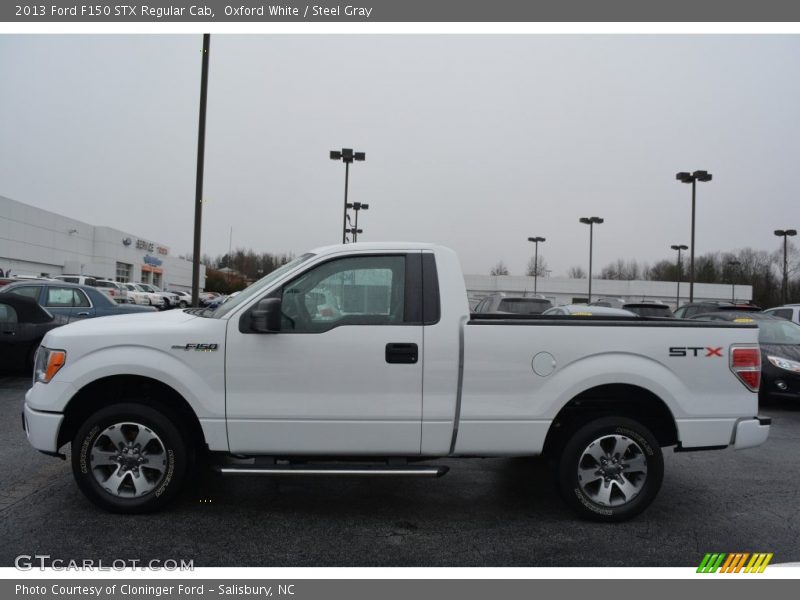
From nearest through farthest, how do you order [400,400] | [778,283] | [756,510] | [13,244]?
[400,400] < [756,510] < [13,244] < [778,283]

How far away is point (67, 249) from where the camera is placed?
5472cm

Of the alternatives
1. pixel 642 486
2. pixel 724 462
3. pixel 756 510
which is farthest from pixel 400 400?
pixel 724 462

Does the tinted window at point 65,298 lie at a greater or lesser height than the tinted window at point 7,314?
greater

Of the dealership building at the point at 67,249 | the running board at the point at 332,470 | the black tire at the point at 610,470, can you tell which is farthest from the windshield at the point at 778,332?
the dealership building at the point at 67,249

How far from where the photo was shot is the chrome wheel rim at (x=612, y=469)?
429cm

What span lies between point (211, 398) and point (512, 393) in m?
2.15

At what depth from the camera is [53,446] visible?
420 centimetres

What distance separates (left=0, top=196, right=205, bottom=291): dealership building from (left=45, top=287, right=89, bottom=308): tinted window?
3474 cm

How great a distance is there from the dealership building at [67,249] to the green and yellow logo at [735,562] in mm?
46866

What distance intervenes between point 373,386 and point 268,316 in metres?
0.89

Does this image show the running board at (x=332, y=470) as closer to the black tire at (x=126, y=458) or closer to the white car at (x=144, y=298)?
the black tire at (x=126, y=458)

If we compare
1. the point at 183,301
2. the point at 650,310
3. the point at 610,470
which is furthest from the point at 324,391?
the point at 183,301

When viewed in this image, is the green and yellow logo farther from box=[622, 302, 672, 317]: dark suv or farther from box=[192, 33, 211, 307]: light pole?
box=[622, 302, 672, 317]: dark suv

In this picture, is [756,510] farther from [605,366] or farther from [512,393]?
[512,393]
